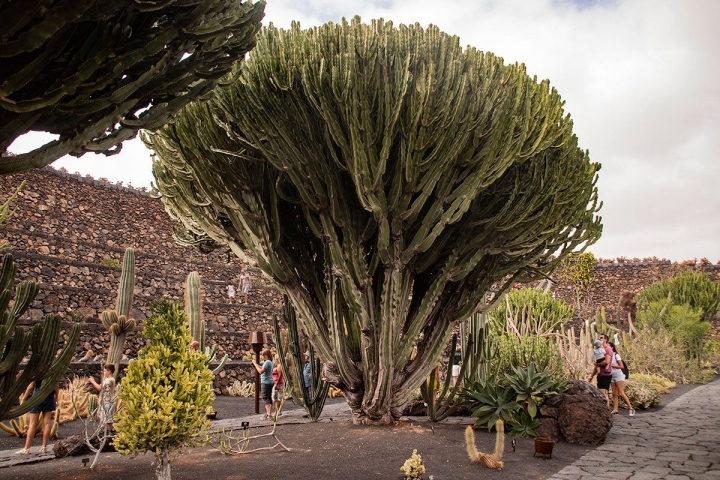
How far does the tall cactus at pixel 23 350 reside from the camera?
438 cm

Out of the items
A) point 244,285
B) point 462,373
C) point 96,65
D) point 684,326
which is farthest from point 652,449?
point 244,285

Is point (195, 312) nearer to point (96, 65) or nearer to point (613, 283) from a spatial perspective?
point (96, 65)

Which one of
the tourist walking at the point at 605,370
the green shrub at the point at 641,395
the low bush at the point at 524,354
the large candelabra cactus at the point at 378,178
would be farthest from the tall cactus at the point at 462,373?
the green shrub at the point at 641,395

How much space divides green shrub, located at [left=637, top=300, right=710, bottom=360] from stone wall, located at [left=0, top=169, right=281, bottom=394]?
1303cm

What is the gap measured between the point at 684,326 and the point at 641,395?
27.0 feet

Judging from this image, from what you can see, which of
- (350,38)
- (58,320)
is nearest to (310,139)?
(350,38)

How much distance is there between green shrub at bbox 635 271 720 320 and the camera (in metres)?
20.4

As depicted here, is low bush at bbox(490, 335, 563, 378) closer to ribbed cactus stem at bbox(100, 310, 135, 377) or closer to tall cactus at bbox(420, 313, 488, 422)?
tall cactus at bbox(420, 313, 488, 422)

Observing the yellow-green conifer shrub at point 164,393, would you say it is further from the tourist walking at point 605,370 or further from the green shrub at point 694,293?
the green shrub at point 694,293

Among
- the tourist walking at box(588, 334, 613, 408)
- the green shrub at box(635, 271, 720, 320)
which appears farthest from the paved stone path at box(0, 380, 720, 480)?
the green shrub at box(635, 271, 720, 320)

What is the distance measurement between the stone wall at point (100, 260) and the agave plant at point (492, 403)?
6.72m

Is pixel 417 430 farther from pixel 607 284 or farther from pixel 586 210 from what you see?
pixel 607 284

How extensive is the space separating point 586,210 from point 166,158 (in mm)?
6008

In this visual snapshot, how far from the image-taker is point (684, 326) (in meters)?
17.0
